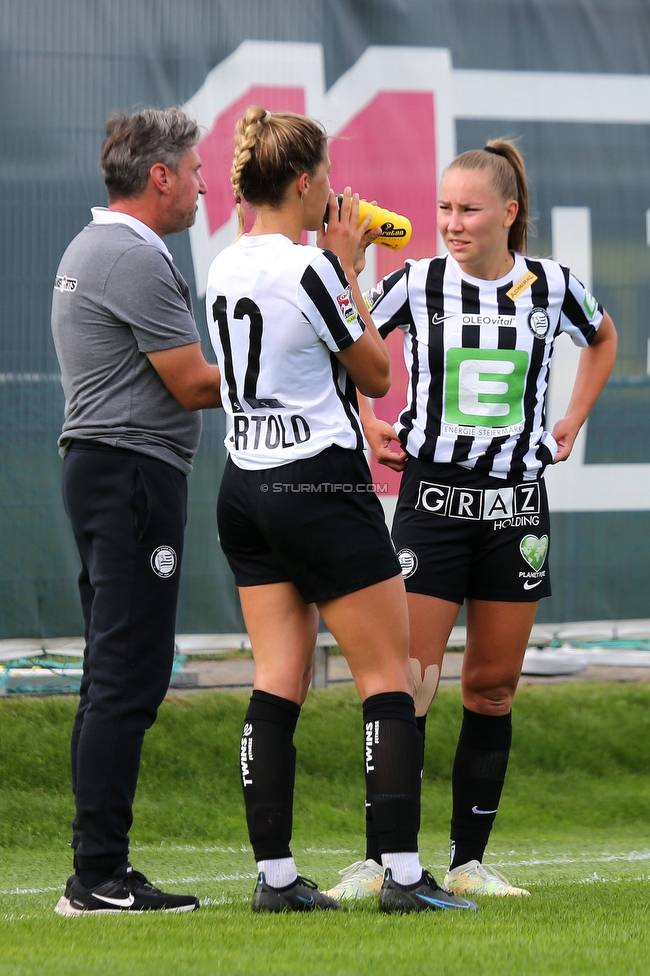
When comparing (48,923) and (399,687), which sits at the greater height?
(399,687)

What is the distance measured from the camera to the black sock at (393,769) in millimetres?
2312

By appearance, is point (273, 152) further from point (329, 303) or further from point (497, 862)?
point (497, 862)

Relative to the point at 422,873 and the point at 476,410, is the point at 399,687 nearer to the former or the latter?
the point at 422,873

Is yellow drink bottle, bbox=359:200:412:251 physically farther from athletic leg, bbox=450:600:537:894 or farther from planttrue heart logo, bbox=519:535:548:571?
athletic leg, bbox=450:600:537:894

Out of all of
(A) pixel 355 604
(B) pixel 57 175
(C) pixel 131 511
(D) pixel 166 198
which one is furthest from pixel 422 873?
(B) pixel 57 175

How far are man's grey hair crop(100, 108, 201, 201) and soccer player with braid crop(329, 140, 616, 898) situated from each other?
65 cm

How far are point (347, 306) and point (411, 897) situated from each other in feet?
3.83

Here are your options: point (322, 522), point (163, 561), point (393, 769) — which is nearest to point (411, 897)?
point (393, 769)

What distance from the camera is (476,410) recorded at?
9.45ft

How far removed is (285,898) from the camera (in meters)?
Result: 2.34

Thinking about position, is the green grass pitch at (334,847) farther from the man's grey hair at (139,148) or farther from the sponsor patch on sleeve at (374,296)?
the man's grey hair at (139,148)

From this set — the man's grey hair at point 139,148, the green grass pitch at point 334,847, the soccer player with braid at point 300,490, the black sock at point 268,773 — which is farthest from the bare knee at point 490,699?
the man's grey hair at point 139,148

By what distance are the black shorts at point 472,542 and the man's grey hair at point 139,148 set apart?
0.97m

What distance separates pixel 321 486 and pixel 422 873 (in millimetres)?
808
